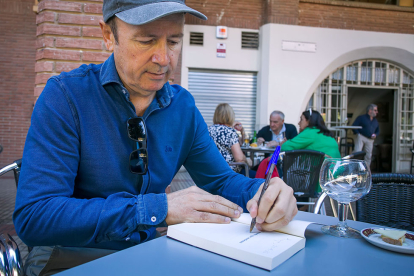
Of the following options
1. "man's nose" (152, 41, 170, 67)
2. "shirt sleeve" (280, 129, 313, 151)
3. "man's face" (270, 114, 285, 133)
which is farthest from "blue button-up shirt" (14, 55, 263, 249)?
"man's face" (270, 114, 285, 133)

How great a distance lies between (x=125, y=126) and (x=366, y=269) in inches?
34.7

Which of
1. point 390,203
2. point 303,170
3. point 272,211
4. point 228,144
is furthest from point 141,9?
point 228,144

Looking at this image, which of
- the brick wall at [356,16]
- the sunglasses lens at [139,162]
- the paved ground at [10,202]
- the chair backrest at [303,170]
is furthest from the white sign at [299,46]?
the sunglasses lens at [139,162]

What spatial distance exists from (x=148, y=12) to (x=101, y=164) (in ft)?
1.74

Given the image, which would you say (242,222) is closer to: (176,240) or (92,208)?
(176,240)

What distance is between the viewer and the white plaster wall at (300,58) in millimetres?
9023

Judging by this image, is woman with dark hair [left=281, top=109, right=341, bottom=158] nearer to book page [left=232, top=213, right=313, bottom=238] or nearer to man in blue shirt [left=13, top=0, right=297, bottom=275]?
man in blue shirt [left=13, top=0, right=297, bottom=275]

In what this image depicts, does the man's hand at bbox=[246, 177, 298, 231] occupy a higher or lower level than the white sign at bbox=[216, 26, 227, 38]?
lower

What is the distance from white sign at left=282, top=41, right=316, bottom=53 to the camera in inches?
357

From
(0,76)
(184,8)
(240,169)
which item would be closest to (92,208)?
(184,8)

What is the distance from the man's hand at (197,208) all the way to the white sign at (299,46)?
8.80m

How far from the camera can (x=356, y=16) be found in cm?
959

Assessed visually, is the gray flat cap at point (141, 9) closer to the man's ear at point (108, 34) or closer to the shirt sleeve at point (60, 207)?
the man's ear at point (108, 34)

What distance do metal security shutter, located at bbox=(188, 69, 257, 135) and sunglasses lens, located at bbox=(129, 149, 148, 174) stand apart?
A: 8193 mm
